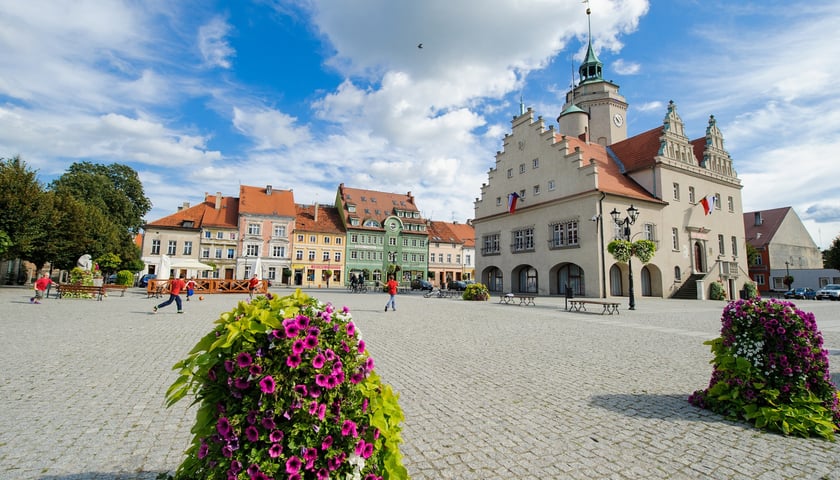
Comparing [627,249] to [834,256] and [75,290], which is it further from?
[834,256]

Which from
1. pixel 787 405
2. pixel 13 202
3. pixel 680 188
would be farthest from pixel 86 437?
pixel 680 188

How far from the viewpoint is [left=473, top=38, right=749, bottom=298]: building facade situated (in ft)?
101

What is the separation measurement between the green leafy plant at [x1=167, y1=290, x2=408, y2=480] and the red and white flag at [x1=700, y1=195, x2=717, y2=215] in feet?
136

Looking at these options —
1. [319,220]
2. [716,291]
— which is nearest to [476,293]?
[716,291]

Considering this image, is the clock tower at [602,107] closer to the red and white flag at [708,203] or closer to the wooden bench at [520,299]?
the red and white flag at [708,203]

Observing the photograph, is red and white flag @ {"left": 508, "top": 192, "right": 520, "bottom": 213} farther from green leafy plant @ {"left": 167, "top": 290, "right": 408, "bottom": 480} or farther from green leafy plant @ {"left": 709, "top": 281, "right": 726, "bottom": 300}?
green leafy plant @ {"left": 167, "top": 290, "right": 408, "bottom": 480}

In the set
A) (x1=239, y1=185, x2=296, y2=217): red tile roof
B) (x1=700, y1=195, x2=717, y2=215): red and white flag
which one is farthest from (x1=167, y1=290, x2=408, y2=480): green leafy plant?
(x1=239, y1=185, x2=296, y2=217): red tile roof

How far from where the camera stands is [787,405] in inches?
170

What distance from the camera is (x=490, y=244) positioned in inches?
1603

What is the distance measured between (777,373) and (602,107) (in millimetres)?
43593

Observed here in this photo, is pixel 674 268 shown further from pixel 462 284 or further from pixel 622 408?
pixel 622 408

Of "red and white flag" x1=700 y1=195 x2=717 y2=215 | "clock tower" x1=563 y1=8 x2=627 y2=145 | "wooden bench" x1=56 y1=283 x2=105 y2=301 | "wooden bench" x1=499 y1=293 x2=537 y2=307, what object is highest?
"clock tower" x1=563 y1=8 x2=627 y2=145

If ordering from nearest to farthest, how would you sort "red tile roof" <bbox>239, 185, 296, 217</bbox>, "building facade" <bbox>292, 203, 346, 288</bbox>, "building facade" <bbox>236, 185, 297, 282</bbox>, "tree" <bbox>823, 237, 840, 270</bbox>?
"tree" <bbox>823, 237, 840, 270</bbox> < "building facade" <bbox>236, 185, 297, 282</bbox> < "red tile roof" <bbox>239, 185, 296, 217</bbox> < "building facade" <bbox>292, 203, 346, 288</bbox>

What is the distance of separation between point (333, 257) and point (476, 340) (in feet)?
161
